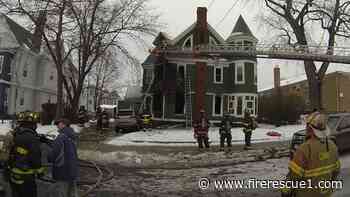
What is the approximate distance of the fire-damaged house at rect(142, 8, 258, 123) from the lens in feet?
116

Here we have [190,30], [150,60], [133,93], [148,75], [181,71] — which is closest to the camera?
[181,71]

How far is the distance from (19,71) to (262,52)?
79.2 feet

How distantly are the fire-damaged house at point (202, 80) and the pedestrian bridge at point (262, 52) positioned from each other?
678 millimetres

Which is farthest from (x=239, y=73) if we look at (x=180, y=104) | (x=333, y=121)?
(x=333, y=121)

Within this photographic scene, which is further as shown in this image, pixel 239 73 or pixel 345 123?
pixel 239 73

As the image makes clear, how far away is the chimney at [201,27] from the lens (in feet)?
118

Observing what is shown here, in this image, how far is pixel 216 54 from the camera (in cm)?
3362

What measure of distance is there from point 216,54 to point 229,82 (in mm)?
4577

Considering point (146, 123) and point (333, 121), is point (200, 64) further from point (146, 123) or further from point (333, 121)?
point (333, 121)

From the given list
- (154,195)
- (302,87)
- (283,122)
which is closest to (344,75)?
(302,87)

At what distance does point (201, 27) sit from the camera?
36.0 metres

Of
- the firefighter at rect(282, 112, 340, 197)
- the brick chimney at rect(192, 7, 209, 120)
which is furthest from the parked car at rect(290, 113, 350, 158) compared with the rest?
the brick chimney at rect(192, 7, 209, 120)

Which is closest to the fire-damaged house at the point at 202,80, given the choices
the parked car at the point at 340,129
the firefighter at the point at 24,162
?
the parked car at the point at 340,129

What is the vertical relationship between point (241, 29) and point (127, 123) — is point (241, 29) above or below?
above
